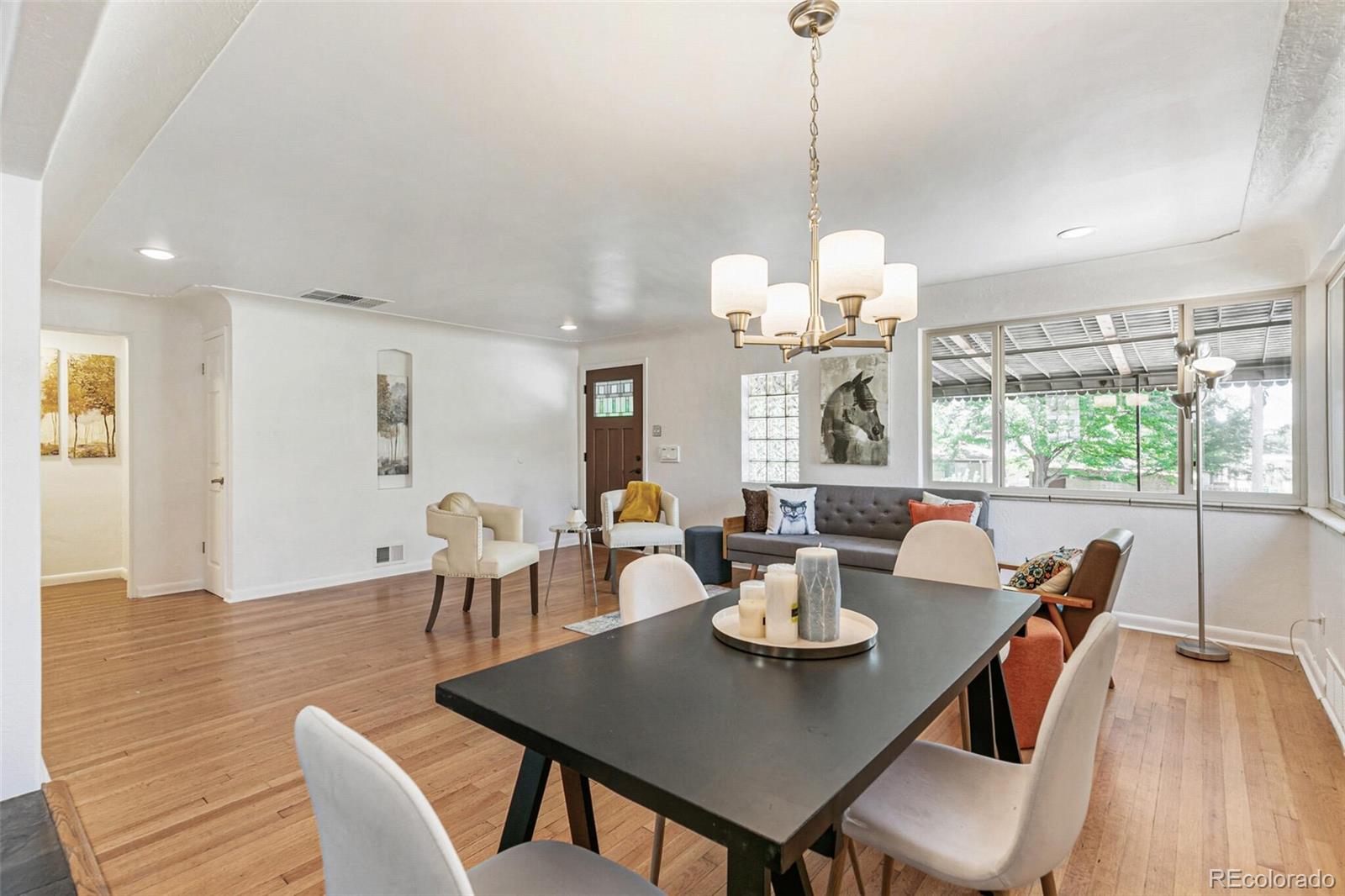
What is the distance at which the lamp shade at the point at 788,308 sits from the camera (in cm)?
223

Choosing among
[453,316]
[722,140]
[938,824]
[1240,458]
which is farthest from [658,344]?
[938,824]

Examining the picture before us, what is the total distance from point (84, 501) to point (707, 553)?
5.71 meters

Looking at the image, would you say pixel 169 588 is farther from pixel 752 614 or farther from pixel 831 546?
pixel 752 614

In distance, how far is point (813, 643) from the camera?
151 centimetres

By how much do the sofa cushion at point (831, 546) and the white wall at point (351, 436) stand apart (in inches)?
114

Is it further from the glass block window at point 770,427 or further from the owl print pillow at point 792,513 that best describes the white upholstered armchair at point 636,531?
the glass block window at point 770,427

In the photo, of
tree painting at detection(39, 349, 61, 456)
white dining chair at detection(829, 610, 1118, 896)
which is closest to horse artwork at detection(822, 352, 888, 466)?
white dining chair at detection(829, 610, 1118, 896)

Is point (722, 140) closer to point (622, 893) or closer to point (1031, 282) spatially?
point (622, 893)

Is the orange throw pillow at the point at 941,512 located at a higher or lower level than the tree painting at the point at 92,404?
lower

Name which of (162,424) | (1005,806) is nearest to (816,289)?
(1005,806)

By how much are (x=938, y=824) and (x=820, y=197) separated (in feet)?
8.52

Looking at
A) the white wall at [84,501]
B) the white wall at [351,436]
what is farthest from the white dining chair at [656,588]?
the white wall at [84,501]

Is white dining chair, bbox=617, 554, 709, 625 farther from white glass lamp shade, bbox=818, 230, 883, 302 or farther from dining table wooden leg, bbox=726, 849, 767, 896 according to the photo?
dining table wooden leg, bbox=726, 849, 767, 896

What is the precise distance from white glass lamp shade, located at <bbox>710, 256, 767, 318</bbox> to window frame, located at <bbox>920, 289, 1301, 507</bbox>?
3.11m
